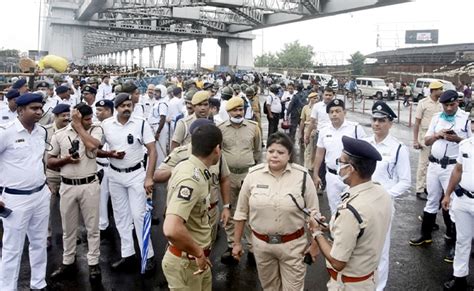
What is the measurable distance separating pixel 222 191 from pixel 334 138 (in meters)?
1.85

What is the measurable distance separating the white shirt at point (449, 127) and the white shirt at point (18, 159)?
486cm

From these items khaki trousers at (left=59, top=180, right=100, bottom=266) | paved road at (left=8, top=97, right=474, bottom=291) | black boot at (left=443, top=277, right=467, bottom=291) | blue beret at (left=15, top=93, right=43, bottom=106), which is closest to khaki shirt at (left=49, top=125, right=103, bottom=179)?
khaki trousers at (left=59, top=180, right=100, bottom=266)

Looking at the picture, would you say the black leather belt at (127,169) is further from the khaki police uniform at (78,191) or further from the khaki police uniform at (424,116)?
the khaki police uniform at (424,116)

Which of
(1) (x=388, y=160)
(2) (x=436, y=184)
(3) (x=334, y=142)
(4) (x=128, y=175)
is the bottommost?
(2) (x=436, y=184)

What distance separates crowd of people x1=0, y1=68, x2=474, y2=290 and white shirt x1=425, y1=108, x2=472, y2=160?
1cm

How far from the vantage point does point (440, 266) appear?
5.04 m

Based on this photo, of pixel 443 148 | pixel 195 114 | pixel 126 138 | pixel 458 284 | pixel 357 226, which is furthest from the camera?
pixel 443 148

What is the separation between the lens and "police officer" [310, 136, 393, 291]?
8.12ft

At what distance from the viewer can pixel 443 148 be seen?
5383mm

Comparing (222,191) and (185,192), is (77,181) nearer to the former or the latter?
(222,191)

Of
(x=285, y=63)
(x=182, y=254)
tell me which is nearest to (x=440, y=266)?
(x=182, y=254)

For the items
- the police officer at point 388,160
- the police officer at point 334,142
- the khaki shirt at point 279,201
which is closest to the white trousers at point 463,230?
the police officer at point 388,160

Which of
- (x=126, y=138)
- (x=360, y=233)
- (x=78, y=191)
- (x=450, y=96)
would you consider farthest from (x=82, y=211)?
(x=450, y=96)

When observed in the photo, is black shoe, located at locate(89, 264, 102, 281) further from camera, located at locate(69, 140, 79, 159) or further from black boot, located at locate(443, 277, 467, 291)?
black boot, located at locate(443, 277, 467, 291)
